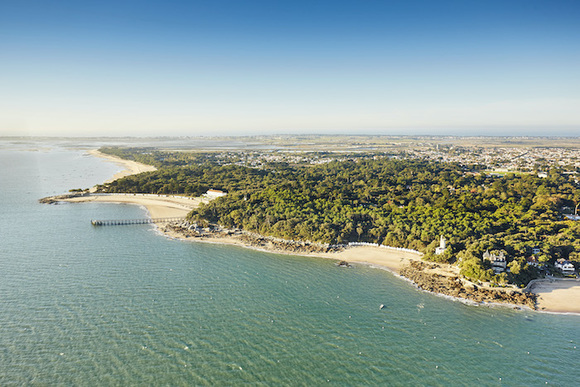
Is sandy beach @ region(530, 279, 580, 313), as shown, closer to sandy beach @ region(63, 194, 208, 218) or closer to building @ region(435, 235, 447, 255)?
building @ region(435, 235, 447, 255)

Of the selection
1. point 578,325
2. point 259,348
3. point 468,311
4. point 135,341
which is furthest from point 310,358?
point 578,325

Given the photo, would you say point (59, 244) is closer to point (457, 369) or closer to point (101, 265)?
point (101, 265)

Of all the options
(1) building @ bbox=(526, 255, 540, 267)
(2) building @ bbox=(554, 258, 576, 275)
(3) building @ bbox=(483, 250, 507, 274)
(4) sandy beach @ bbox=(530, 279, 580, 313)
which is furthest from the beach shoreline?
(3) building @ bbox=(483, 250, 507, 274)

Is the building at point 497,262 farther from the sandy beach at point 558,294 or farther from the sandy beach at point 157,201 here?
the sandy beach at point 157,201

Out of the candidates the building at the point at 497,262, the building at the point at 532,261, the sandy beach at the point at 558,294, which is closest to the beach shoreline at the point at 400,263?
the sandy beach at the point at 558,294

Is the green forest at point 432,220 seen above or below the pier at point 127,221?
above

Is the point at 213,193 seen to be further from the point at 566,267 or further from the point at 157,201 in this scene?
the point at 566,267
